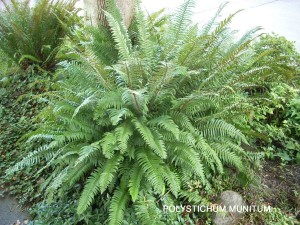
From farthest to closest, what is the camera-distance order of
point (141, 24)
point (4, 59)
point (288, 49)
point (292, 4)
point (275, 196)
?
point (292, 4), point (4, 59), point (288, 49), point (141, 24), point (275, 196)

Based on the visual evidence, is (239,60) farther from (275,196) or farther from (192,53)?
(275,196)

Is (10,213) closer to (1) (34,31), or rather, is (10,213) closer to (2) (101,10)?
(2) (101,10)

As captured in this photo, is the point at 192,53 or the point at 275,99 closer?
the point at 192,53

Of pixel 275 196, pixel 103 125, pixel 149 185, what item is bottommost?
pixel 275 196

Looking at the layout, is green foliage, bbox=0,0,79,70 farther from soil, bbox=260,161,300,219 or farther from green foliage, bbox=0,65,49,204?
soil, bbox=260,161,300,219

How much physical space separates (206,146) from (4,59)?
3.67 metres

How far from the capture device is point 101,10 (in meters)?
3.20

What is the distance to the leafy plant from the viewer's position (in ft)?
6.84

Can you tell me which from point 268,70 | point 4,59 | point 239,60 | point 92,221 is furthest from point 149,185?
point 4,59

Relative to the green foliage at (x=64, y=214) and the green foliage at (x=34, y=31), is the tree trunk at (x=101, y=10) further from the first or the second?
the green foliage at (x=64, y=214)

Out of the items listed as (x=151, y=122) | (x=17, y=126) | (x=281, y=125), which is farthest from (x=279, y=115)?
(x=17, y=126)

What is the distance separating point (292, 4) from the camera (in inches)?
230

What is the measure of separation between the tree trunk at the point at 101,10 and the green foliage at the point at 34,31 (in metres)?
0.75

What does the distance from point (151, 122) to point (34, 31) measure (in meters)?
2.73
